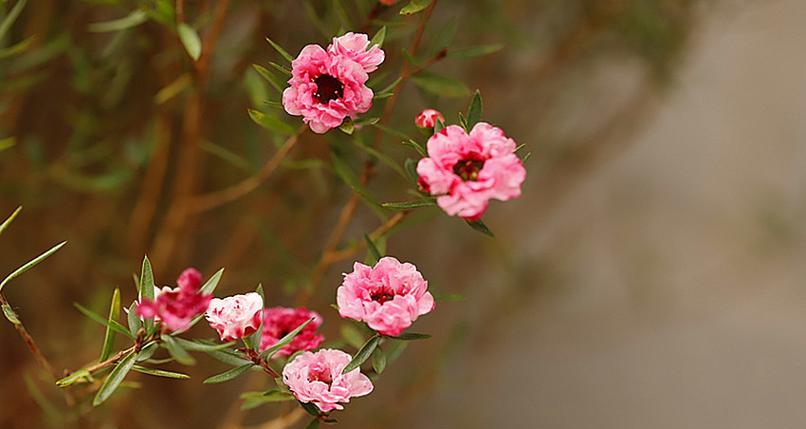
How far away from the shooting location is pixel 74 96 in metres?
0.81

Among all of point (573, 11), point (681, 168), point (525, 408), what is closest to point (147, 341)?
point (573, 11)

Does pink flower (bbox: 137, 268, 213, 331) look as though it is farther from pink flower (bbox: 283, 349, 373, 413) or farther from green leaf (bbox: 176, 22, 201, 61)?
green leaf (bbox: 176, 22, 201, 61)

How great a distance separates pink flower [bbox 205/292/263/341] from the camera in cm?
40

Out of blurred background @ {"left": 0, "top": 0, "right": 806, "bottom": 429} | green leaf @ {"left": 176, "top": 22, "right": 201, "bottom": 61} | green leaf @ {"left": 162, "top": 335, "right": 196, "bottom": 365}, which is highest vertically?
green leaf @ {"left": 176, "top": 22, "right": 201, "bottom": 61}

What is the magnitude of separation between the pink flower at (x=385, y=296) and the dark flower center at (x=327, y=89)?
80 millimetres

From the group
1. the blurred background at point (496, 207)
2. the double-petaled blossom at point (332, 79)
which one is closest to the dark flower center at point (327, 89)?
the double-petaled blossom at point (332, 79)

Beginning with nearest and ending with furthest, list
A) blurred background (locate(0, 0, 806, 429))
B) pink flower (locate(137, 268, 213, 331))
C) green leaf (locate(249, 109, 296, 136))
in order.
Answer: pink flower (locate(137, 268, 213, 331)) < green leaf (locate(249, 109, 296, 136)) < blurred background (locate(0, 0, 806, 429))

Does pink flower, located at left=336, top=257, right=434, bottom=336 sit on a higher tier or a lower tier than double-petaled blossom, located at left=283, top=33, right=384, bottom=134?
lower

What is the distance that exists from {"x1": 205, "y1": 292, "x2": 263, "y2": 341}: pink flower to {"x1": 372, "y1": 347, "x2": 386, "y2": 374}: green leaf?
6 centimetres

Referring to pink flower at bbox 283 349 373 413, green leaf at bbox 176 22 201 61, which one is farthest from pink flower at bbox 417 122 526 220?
green leaf at bbox 176 22 201 61

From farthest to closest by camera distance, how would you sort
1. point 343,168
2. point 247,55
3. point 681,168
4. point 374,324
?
point 681,168, point 247,55, point 343,168, point 374,324

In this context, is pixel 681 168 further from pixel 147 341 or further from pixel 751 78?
pixel 147 341

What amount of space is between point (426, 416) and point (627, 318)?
1.29 feet

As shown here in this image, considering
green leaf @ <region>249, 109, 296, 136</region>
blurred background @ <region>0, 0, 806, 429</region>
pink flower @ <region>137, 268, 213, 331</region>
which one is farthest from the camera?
blurred background @ <region>0, 0, 806, 429</region>
